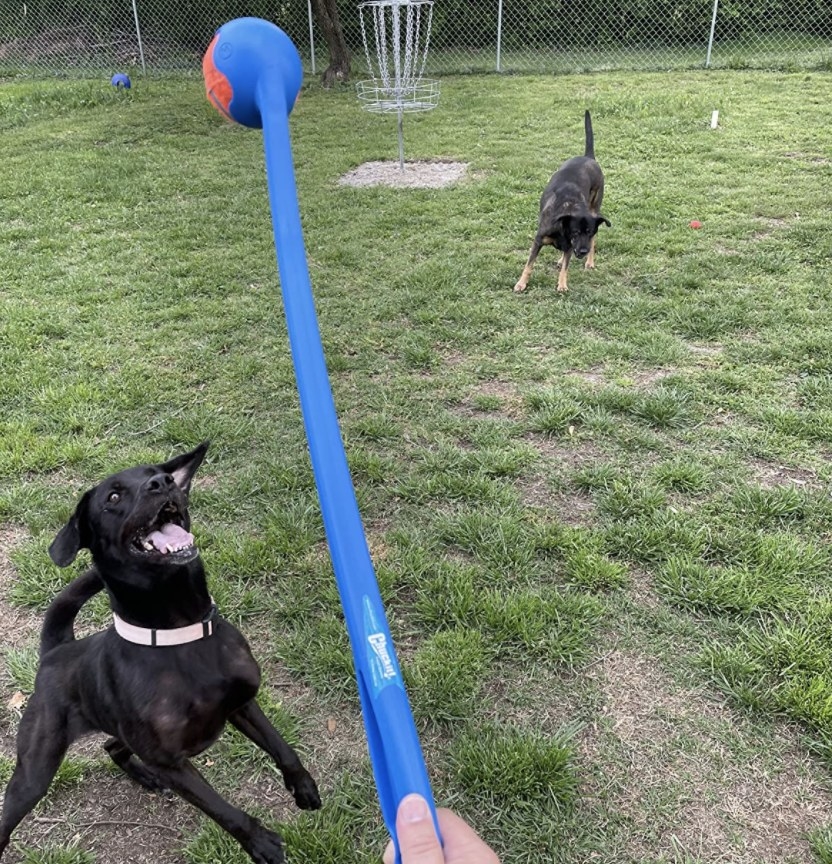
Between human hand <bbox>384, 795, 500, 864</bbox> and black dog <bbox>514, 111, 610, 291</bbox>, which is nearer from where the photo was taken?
human hand <bbox>384, 795, 500, 864</bbox>

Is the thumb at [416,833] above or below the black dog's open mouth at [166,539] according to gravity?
below

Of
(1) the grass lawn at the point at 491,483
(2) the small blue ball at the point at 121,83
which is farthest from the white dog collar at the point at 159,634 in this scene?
(2) the small blue ball at the point at 121,83

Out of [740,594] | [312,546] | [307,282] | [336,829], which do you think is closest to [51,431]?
[312,546]

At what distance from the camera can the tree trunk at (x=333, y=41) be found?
14000 mm

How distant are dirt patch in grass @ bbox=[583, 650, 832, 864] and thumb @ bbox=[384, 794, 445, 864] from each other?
930 mm

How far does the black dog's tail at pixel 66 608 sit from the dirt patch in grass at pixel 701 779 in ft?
5.08

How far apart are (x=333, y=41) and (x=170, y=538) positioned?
1473 cm

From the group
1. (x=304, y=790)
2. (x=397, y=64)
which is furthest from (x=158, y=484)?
(x=397, y=64)

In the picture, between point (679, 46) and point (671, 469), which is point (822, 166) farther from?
point (679, 46)

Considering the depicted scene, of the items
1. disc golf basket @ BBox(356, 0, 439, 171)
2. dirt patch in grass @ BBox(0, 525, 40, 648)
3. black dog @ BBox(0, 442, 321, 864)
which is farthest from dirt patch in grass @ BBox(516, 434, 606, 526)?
disc golf basket @ BBox(356, 0, 439, 171)

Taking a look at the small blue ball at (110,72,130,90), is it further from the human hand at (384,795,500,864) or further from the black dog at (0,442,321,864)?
the human hand at (384,795,500,864)

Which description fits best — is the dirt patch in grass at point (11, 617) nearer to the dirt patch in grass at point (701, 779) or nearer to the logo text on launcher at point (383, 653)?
the logo text on launcher at point (383, 653)

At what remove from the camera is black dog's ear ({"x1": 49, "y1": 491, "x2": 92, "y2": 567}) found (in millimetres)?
1936

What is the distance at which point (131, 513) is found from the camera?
77.1 inches
